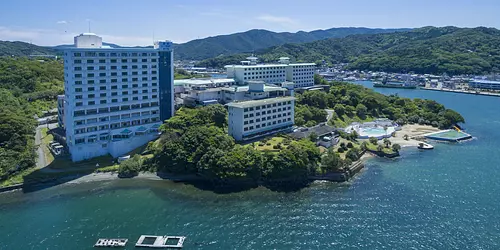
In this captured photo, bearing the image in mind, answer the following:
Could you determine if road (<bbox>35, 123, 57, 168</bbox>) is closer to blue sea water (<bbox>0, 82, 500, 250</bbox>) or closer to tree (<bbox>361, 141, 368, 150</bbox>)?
blue sea water (<bbox>0, 82, 500, 250</bbox>)

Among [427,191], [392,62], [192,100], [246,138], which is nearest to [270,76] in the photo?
[192,100]

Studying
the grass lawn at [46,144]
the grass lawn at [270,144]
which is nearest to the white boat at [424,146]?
the grass lawn at [270,144]

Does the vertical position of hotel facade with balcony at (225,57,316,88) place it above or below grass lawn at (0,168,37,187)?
above

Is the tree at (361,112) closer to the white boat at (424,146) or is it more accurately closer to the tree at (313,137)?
the white boat at (424,146)

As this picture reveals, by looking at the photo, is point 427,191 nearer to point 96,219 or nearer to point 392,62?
point 96,219

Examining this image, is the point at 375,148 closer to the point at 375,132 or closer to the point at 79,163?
the point at 375,132

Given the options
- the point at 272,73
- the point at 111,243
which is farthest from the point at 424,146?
the point at 111,243

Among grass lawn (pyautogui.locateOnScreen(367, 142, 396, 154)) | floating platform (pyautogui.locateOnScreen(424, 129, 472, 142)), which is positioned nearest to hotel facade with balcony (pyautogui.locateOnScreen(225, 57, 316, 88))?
grass lawn (pyautogui.locateOnScreen(367, 142, 396, 154))
